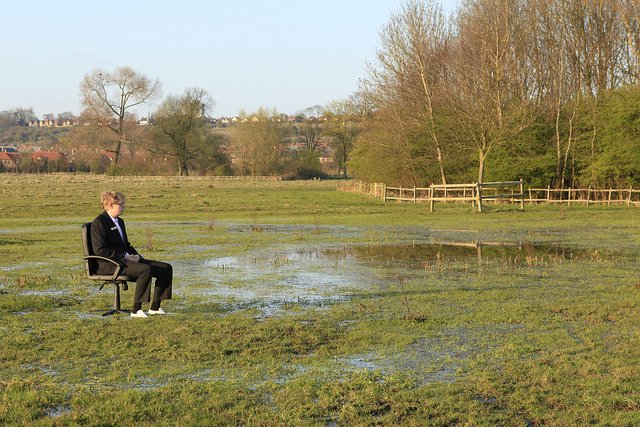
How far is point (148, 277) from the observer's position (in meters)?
11.1

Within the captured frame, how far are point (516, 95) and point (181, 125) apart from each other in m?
63.1

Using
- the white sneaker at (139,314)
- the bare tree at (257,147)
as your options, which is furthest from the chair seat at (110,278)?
the bare tree at (257,147)

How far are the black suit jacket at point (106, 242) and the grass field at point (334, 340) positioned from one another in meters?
0.78

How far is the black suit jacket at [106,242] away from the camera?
1117 cm

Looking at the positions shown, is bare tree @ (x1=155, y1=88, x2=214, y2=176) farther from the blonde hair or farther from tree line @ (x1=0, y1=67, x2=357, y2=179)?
the blonde hair

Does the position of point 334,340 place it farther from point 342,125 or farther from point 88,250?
point 342,125

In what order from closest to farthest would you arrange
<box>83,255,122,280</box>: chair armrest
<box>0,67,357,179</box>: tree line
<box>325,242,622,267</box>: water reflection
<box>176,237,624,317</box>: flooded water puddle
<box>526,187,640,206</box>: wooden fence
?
<box>83,255,122,280</box>: chair armrest
<box>176,237,624,317</box>: flooded water puddle
<box>325,242,622,267</box>: water reflection
<box>526,187,640,206</box>: wooden fence
<box>0,67,357,179</box>: tree line

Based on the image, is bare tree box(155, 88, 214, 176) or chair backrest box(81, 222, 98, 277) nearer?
chair backrest box(81, 222, 98, 277)

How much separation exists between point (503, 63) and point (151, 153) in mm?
68621

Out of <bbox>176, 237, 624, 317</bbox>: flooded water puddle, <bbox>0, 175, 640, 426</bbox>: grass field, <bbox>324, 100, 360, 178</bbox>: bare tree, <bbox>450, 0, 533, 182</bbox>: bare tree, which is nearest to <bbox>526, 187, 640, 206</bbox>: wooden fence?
<bbox>450, 0, 533, 182</bbox>: bare tree

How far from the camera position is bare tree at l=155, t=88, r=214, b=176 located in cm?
10719

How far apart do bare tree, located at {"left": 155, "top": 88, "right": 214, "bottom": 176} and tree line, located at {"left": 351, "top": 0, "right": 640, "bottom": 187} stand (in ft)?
174

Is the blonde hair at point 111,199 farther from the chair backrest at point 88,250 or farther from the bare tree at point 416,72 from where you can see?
the bare tree at point 416,72

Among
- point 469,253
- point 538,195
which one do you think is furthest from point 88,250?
point 538,195
